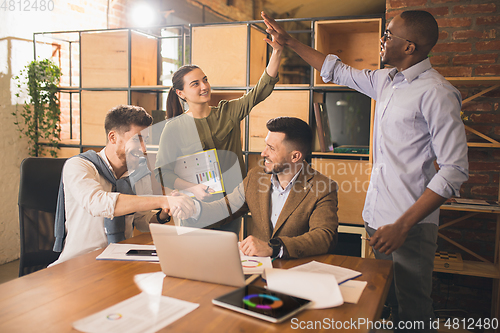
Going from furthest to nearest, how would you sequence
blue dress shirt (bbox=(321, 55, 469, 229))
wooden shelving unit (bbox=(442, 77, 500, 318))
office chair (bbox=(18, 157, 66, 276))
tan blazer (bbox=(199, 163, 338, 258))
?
wooden shelving unit (bbox=(442, 77, 500, 318)) → office chair (bbox=(18, 157, 66, 276)) → tan blazer (bbox=(199, 163, 338, 258)) → blue dress shirt (bbox=(321, 55, 469, 229))

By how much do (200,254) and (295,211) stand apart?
2.02 ft

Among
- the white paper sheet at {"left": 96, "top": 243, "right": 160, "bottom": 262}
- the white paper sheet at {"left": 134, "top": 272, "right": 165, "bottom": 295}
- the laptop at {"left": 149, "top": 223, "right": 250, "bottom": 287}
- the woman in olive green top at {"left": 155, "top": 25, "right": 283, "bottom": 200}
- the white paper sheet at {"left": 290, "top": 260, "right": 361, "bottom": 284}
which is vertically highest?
the woman in olive green top at {"left": 155, "top": 25, "right": 283, "bottom": 200}

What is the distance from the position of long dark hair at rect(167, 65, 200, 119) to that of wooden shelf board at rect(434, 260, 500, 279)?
1855 mm

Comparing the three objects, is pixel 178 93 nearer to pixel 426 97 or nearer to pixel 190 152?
pixel 190 152

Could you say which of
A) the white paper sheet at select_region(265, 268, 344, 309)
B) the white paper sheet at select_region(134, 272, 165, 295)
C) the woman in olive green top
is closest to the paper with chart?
the woman in olive green top

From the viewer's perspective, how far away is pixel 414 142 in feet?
4.87

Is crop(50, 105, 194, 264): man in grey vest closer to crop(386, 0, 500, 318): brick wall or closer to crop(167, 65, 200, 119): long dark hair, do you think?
crop(167, 65, 200, 119): long dark hair

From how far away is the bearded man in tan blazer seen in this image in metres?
1.46

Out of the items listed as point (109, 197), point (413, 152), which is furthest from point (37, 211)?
point (413, 152)

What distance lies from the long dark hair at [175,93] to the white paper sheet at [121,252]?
2.88 feet

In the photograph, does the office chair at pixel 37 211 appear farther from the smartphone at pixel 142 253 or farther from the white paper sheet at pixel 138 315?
the white paper sheet at pixel 138 315

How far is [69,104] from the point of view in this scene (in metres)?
4.07

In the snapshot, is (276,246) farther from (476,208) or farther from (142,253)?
(476,208)

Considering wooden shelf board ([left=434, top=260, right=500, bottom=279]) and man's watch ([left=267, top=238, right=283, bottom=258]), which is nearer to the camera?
man's watch ([left=267, top=238, right=283, bottom=258])
